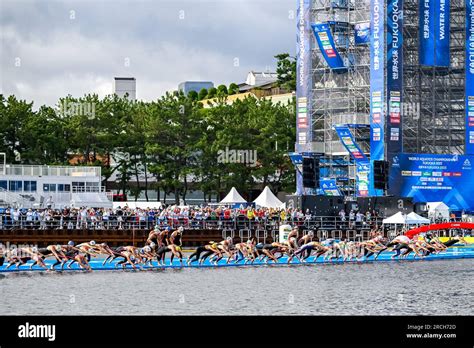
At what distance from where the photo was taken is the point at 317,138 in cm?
8350

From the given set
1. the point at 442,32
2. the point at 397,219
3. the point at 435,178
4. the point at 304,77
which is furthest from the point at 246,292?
the point at 304,77

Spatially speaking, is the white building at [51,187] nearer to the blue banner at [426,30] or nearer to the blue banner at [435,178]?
the blue banner at [435,178]

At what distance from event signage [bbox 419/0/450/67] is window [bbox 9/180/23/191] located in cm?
3010

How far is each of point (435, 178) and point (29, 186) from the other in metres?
29.3

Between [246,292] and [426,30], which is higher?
[426,30]

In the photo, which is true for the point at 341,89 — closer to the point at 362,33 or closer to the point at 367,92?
the point at 367,92

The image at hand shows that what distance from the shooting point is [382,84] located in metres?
76.2

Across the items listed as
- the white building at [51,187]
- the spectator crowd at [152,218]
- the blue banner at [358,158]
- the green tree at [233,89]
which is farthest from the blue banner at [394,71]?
the green tree at [233,89]

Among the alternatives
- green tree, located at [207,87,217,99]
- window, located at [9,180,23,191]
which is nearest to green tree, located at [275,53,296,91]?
green tree, located at [207,87,217,99]

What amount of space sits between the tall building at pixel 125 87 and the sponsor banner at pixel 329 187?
42.8 m

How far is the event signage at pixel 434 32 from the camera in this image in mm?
77562

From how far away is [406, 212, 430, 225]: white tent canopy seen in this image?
231ft
